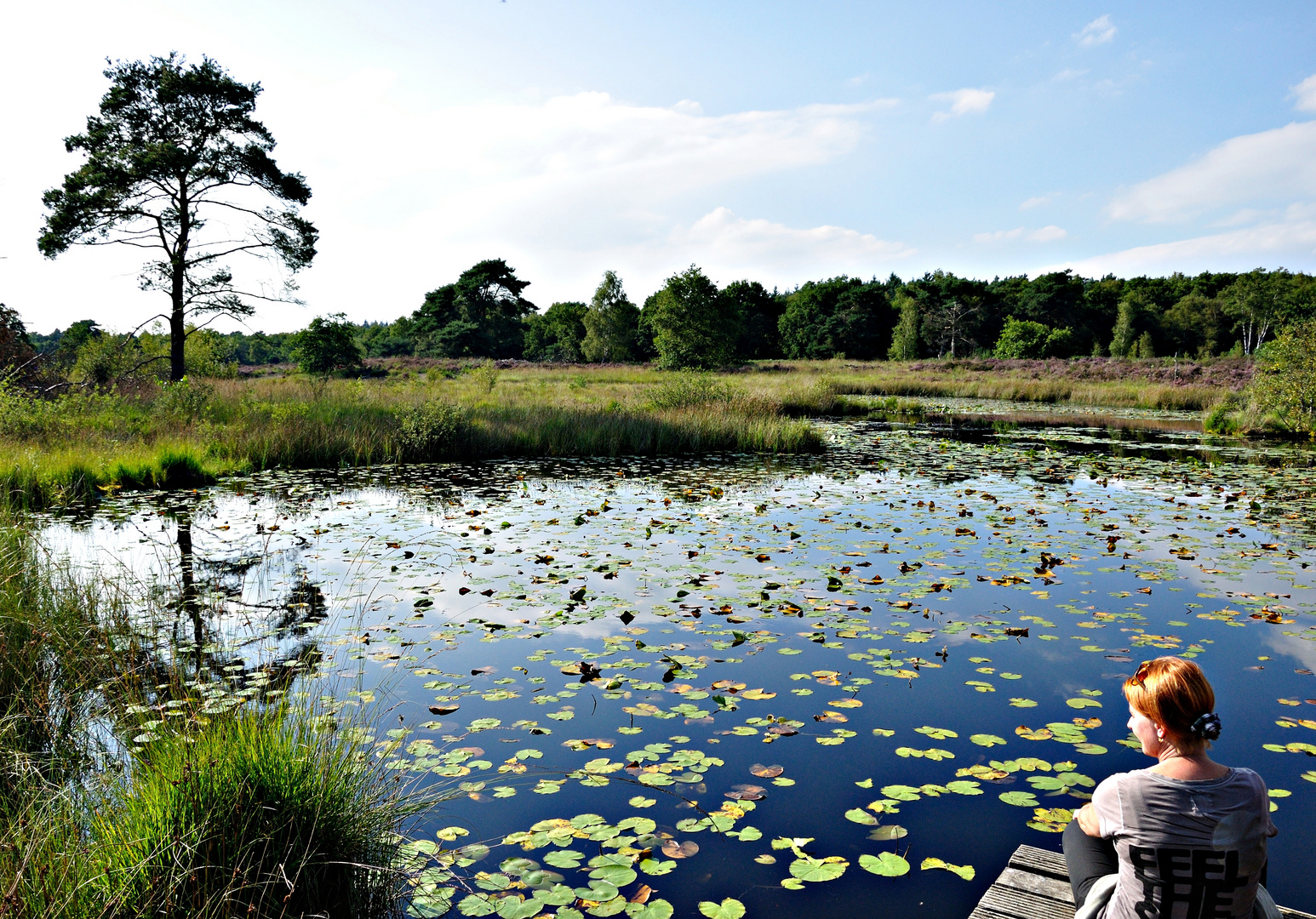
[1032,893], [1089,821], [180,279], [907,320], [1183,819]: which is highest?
[907,320]

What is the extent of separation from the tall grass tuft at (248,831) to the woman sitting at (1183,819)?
2.20m

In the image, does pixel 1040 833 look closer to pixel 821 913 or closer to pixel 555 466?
pixel 821 913

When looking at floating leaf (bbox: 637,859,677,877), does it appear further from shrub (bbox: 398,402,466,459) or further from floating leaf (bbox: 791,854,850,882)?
shrub (bbox: 398,402,466,459)

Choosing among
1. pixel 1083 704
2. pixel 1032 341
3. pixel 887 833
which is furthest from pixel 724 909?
pixel 1032 341

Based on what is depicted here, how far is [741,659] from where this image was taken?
5016mm

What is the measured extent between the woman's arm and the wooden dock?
0.29 meters

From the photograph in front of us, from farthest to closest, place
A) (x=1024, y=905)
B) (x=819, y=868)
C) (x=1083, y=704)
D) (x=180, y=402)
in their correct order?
(x=180, y=402) < (x=1083, y=704) < (x=819, y=868) < (x=1024, y=905)

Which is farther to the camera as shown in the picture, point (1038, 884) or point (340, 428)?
point (340, 428)

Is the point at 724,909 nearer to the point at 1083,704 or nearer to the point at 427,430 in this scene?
the point at 1083,704

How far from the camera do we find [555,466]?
14.6 metres

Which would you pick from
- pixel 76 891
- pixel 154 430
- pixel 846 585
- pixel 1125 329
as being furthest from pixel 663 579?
pixel 1125 329

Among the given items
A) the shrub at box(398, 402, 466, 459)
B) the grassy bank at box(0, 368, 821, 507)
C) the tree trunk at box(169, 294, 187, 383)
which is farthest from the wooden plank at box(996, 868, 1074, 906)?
the tree trunk at box(169, 294, 187, 383)

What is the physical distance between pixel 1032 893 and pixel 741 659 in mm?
2647

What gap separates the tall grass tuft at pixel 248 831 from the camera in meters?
2.21
